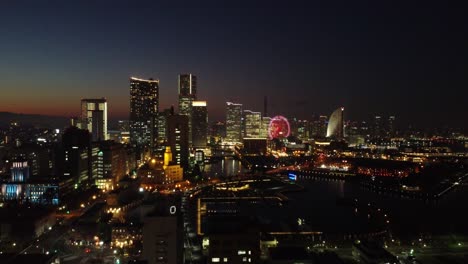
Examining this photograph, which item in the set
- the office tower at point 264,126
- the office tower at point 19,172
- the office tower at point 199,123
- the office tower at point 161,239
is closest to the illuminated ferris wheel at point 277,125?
the office tower at point 264,126

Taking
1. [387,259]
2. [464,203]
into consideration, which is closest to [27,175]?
[387,259]

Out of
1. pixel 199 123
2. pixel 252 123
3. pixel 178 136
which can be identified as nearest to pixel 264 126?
pixel 252 123

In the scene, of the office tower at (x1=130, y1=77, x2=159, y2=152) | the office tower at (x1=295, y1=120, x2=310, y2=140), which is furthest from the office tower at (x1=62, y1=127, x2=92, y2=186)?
the office tower at (x1=295, y1=120, x2=310, y2=140)

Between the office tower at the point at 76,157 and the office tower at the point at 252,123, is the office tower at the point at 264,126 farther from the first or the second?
the office tower at the point at 76,157

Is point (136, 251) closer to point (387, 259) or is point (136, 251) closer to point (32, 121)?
point (387, 259)

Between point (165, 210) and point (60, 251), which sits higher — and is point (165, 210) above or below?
above
